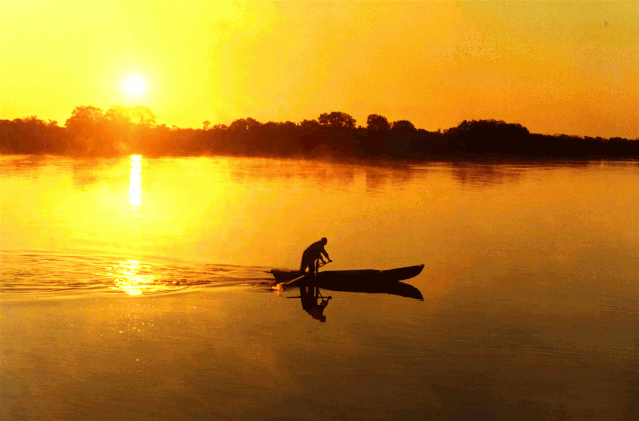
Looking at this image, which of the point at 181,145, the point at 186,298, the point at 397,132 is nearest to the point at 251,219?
the point at 186,298

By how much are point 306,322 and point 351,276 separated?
2875 millimetres

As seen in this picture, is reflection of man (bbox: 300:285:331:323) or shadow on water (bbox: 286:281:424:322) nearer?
reflection of man (bbox: 300:285:331:323)

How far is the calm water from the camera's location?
11.8 metres

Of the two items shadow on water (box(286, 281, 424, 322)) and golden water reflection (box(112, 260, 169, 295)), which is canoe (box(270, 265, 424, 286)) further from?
golden water reflection (box(112, 260, 169, 295))

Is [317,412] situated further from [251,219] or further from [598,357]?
[251,219]

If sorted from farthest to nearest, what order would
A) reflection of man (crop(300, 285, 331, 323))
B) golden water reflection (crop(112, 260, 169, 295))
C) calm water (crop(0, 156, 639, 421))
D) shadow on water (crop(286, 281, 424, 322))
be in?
1. golden water reflection (crop(112, 260, 169, 295))
2. shadow on water (crop(286, 281, 424, 322))
3. reflection of man (crop(300, 285, 331, 323))
4. calm water (crop(0, 156, 639, 421))

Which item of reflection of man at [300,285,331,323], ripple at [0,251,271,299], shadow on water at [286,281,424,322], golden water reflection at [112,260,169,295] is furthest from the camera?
golden water reflection at [112,260,169,295]

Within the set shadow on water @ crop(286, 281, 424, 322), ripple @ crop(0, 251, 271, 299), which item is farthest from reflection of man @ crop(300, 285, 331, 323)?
ripple @ crop(0, 251, 271, 299)

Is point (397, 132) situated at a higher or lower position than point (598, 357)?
higher

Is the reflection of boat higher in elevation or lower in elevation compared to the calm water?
higher

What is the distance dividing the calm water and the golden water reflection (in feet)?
0.29

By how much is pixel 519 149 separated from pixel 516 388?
90.8m

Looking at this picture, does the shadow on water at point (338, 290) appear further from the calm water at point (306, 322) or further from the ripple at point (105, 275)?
the ripple at point (105, 275)

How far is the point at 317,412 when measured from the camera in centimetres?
1130
